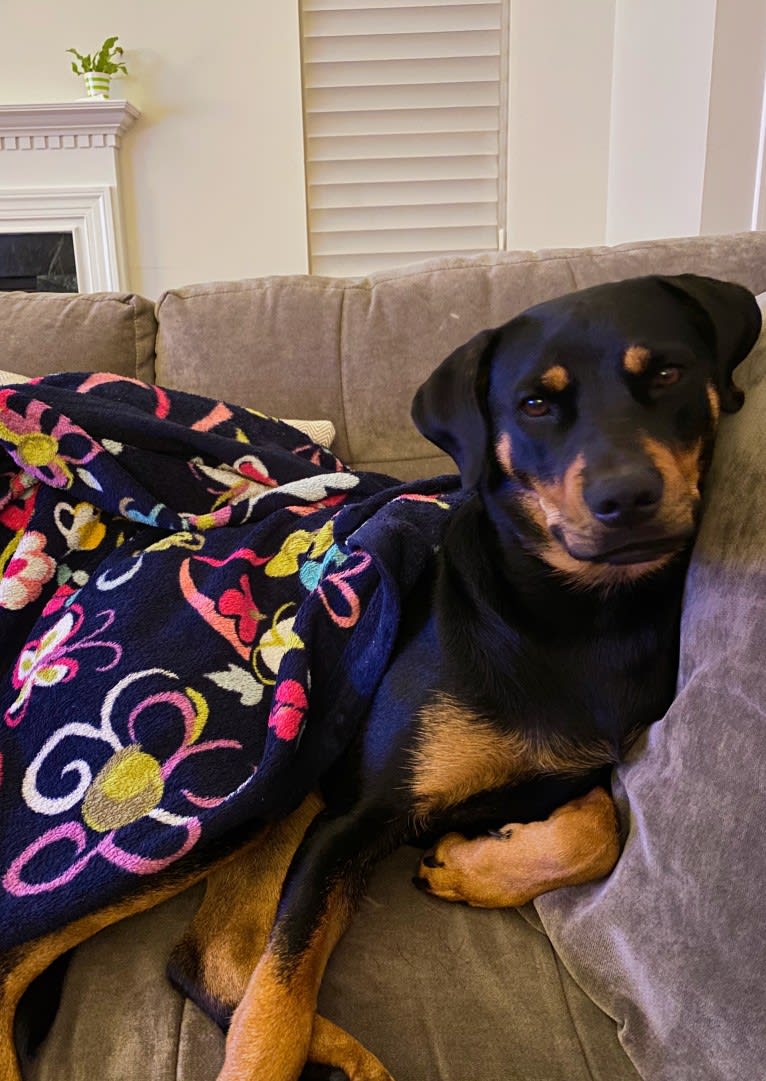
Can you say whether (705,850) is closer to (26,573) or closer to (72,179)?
(26,573)

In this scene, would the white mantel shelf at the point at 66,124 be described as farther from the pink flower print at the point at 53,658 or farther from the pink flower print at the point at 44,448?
the pink flower print at the point at 53,658

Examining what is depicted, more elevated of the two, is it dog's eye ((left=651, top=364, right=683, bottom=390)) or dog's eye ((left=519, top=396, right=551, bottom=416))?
dog's eye ((left=651, top=364, right=683, bottom=390))

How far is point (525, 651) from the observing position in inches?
43.2

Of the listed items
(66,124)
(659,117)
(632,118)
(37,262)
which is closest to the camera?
(659,117)

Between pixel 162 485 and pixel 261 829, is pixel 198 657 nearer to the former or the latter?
pixel 261 829

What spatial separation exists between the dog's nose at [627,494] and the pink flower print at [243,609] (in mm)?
574

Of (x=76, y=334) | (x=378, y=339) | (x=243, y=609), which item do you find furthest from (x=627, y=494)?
(x=76, y=334)

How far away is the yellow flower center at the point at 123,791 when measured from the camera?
1.04m

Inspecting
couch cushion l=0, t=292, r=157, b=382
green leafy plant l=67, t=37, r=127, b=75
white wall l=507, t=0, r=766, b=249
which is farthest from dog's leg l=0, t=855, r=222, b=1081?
green leafy plant l=67, t=37, r=127, b=75

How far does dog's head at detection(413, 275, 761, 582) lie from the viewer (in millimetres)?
974

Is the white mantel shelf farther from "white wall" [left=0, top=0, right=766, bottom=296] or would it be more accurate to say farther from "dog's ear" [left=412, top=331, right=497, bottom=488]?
"dog's ear" [left=412, top=331, right=497, bottom=488]

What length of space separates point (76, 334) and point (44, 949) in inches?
51.8

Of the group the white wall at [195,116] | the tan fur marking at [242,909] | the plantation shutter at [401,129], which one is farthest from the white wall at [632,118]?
the tan fur marking at [242,909]

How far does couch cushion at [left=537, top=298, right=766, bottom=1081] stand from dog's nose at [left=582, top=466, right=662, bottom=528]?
100mm
